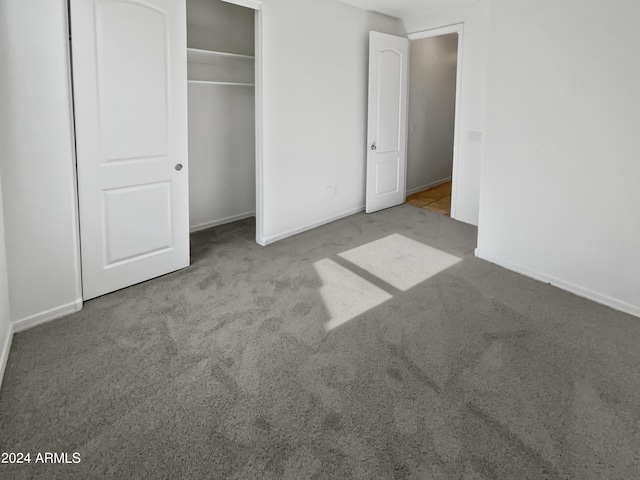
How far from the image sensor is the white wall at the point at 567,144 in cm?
270

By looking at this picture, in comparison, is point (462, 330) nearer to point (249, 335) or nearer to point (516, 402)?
point (516, 402)

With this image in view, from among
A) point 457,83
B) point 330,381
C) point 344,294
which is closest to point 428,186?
point 457,83

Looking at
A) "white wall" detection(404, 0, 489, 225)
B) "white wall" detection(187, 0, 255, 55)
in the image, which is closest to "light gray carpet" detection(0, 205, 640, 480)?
"white wall" detection(404, 0, 489, 225)

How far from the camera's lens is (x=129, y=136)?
9.36 ft

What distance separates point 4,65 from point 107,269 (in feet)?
4.40

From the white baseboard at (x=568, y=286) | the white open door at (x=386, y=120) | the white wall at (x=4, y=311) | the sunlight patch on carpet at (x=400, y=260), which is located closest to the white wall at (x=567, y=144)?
the white baseboard at (x=568, y=286)

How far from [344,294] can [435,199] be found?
3.36 meters

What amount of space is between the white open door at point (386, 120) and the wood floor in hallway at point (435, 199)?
417 millimetres

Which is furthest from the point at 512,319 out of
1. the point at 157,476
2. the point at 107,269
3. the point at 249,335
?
the point at 107,269

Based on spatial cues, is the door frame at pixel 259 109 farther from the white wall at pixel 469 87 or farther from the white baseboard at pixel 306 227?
the white wall at pixel 469 87

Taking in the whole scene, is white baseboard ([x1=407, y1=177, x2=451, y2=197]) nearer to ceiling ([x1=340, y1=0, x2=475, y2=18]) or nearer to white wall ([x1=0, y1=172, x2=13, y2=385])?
ceiling ([x1=340, y1=0, x2=475, y2=18])

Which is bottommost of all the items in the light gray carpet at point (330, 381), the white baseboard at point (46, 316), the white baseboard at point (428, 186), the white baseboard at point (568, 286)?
the light gray carpet at point (330, 381)

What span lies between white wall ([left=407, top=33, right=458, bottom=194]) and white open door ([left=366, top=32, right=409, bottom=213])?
0.69 metres

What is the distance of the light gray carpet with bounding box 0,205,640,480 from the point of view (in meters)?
1.61
